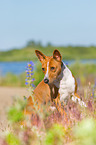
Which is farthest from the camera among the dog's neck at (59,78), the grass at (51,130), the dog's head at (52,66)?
the dog's neck at (59,78)

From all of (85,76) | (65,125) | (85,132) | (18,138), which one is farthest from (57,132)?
(85,76)

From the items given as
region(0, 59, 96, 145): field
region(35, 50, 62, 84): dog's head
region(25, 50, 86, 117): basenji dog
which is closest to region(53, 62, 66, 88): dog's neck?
region(25, 50, 86, 117): basenji dog

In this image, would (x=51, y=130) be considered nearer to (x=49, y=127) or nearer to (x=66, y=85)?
(x=49, y=127)

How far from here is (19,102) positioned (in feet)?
7.66

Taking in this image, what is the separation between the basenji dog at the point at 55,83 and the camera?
4.10 m

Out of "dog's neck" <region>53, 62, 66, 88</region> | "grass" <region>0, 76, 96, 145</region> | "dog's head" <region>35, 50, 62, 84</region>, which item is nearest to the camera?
"grass" <region>0, 76, 96, 145</region>

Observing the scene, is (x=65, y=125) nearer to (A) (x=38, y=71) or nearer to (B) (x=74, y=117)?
(B) (x=74, y=117)

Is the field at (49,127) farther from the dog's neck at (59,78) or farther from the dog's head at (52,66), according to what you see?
the dog's head at (52,66)

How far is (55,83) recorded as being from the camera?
4.43 metres

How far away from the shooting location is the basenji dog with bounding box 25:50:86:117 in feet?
13.4

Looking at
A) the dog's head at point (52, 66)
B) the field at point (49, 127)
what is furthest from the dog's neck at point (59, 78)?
the field at point (49, 127)

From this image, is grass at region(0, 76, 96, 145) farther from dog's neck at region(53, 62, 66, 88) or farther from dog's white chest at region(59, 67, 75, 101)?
dog's neck at region(53, 62, 66, 88)

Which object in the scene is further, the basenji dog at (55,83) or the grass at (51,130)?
the basenji dog at (55,83)

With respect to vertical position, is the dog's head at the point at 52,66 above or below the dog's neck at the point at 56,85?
above
